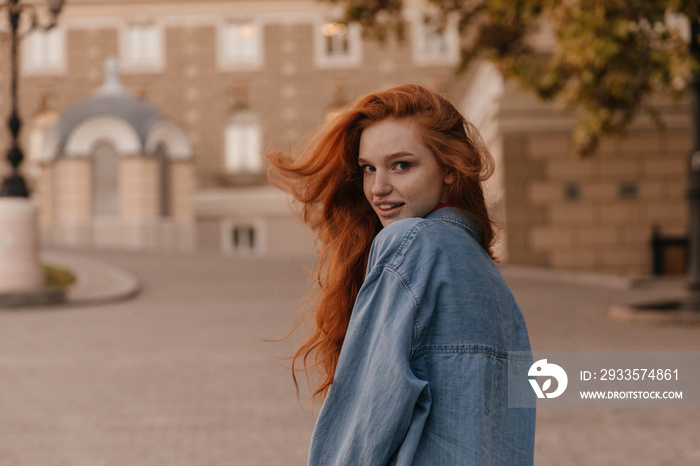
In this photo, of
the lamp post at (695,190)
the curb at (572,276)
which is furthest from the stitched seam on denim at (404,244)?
the curb at (572,276)

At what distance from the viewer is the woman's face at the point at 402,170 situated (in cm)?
179

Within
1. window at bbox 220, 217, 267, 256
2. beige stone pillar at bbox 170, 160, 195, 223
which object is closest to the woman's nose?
beige stone pillar at bbox 170, 160, 195, 223

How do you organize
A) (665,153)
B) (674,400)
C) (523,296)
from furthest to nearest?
(665,153) < (523,296) < (674,400)

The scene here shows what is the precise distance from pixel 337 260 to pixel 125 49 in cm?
3604

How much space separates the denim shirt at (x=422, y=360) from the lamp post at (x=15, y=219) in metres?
13.7

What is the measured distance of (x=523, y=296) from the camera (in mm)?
14328

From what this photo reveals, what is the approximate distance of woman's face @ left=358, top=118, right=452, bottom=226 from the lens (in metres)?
1.79

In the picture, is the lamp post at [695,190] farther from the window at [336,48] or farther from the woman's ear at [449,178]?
the window at [336,48]

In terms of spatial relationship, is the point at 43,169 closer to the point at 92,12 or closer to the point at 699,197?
the point at 92,12

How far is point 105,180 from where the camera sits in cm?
3069

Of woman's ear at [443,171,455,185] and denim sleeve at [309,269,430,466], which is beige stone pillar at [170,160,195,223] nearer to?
woman's ear at [443,171,455,185]

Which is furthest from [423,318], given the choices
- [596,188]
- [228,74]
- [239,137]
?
[239,137]

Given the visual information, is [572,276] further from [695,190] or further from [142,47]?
[142,47]

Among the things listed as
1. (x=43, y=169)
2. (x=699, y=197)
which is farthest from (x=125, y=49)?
(x=699, y=197)
